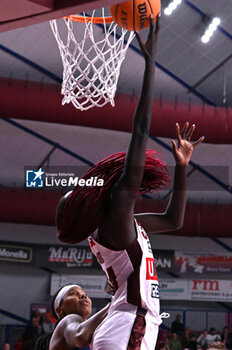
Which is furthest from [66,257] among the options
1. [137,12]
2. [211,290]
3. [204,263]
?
[137,12]

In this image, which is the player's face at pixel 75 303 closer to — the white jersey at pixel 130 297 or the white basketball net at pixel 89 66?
the white jersey at pixel 130 297

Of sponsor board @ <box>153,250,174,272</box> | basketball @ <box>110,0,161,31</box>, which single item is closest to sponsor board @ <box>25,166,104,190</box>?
basketball @ <box>110,0,161,31</box>

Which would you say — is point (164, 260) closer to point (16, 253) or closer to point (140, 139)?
point (16, 253)

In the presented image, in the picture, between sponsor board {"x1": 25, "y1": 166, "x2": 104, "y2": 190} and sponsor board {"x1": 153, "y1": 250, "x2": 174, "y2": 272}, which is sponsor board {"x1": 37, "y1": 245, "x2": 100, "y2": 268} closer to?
sponsor board {"x1": 153, "y1": 250, "x2": 174, "y2": 272}

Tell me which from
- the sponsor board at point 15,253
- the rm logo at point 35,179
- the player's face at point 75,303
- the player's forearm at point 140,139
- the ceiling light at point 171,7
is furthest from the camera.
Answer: the sponsor board at point 15,253

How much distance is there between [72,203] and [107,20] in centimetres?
384

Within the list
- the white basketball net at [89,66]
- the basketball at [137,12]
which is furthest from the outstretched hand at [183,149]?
the white basketball net at [89,66]

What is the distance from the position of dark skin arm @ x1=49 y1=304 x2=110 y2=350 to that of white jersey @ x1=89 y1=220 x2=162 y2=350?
14 cm

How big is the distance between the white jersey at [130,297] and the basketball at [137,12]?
8.44 feet

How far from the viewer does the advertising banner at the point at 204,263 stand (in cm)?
1557

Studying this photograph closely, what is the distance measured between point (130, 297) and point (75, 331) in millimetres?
521

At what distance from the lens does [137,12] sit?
4883 mm

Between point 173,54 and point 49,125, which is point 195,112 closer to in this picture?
point 173,54

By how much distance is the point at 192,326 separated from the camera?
1545cm
